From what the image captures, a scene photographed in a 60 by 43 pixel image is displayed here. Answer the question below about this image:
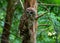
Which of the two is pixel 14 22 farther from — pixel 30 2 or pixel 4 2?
pixel 30 2

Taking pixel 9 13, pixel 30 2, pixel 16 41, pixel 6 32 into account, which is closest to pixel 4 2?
pixel 9 13

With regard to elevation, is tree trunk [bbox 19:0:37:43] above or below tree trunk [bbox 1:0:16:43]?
above

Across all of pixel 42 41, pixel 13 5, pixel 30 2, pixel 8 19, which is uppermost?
pixel 30 2

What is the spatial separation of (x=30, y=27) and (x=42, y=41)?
1411 mm

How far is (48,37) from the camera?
3.94 meters

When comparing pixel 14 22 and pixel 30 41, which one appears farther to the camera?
pixel 14 22

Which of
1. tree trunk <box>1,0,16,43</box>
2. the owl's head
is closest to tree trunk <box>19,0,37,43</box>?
the owl's head

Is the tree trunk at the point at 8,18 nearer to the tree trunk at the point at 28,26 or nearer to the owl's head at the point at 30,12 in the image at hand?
the tree trunk at the point at 28,26

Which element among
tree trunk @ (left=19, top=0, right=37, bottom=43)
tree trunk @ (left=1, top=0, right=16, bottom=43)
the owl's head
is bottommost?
tree trunk @ (left=1, top=0, right=16, bottom=43)

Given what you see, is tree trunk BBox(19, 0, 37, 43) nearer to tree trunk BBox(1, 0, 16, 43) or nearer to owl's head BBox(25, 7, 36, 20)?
owl's head BBox(25, 7, 36, 20)

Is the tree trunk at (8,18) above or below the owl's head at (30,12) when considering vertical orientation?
below

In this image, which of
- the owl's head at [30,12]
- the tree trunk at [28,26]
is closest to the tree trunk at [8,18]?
the tree trunk at [28,26]

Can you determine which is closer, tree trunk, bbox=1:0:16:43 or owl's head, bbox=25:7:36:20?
owl's head, bbox=25:7:36:20

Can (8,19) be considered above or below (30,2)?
below
